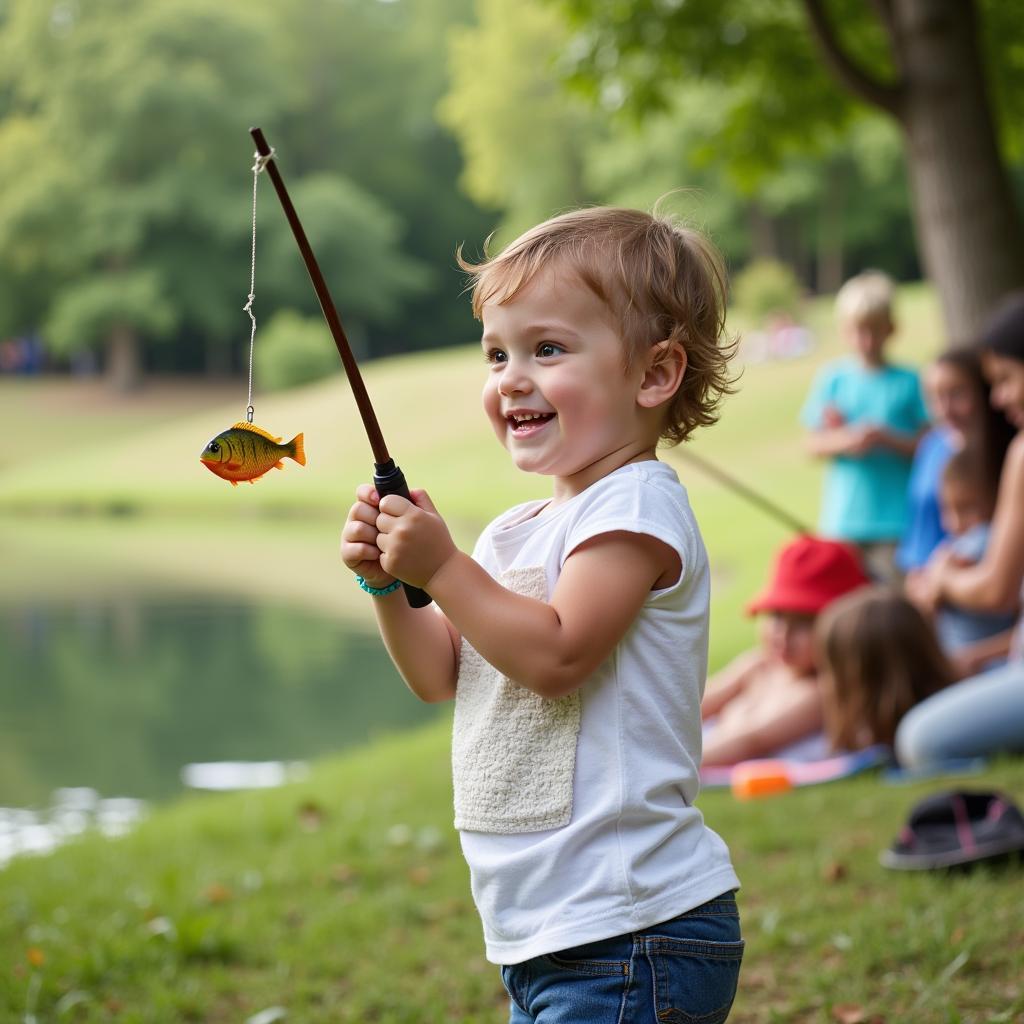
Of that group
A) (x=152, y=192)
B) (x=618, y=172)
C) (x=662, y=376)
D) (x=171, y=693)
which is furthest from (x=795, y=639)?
(x=152, y=192)

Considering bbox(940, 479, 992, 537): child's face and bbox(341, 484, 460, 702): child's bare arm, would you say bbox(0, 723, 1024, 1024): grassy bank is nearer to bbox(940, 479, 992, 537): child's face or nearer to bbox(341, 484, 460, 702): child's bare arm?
bbox(940, 479, 992, 537): child's face

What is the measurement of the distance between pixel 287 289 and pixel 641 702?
42.9 m

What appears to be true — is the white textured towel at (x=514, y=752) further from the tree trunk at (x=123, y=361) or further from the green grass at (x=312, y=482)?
the tree trunk at (x=123, y=361)

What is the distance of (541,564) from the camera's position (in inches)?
71.6

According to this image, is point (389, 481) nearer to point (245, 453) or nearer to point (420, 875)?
point (245, 453)

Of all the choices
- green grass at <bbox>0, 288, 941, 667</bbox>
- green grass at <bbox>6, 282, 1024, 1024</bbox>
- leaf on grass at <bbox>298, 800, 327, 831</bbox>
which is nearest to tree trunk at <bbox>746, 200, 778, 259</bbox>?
green grass at <bbox>0, 288, 941, 667</bbox>

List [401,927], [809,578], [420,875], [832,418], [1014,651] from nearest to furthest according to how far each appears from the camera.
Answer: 1. [401,927]
2. [420,875]
3. [1014,651]
4. [809,578]
5. [832,418]

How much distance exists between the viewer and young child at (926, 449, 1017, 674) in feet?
17.2

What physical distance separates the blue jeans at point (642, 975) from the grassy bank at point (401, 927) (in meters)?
1.05

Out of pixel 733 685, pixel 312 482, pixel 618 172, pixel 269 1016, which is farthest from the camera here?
pixel 618 172

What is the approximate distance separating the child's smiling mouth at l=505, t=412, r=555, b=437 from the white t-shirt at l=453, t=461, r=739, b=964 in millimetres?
105

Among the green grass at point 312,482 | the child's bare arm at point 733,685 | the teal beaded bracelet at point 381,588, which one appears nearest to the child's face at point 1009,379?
the child's bare arm at point 733,685

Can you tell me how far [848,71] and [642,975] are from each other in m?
5.93

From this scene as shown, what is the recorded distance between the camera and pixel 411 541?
168 centimetres
